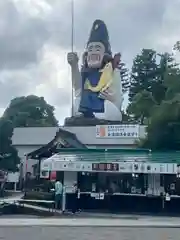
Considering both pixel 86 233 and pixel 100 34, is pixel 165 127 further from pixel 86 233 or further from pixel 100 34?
pixel 100 34

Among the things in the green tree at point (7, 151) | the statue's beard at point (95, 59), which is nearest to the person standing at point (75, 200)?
the green tree at point (7, 151)

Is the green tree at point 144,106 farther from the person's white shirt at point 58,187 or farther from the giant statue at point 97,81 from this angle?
the giant statue at point 97,81

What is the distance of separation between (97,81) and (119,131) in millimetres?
11140

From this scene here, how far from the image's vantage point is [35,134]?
53.8 m

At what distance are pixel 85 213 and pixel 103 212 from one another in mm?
1071

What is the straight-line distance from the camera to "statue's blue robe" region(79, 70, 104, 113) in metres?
57.5

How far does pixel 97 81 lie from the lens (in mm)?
58594

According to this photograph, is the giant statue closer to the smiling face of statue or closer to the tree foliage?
the smiling face of statue

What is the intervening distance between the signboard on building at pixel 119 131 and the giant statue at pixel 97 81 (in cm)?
715

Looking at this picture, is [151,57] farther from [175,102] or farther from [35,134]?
[175,102]

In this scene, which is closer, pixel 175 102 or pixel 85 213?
pixel 85 213

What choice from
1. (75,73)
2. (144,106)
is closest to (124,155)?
(144,106)

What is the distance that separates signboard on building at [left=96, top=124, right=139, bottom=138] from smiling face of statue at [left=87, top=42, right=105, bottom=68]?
1082 centimetres

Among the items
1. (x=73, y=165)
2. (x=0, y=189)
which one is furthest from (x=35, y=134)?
(x=73, y=165)
